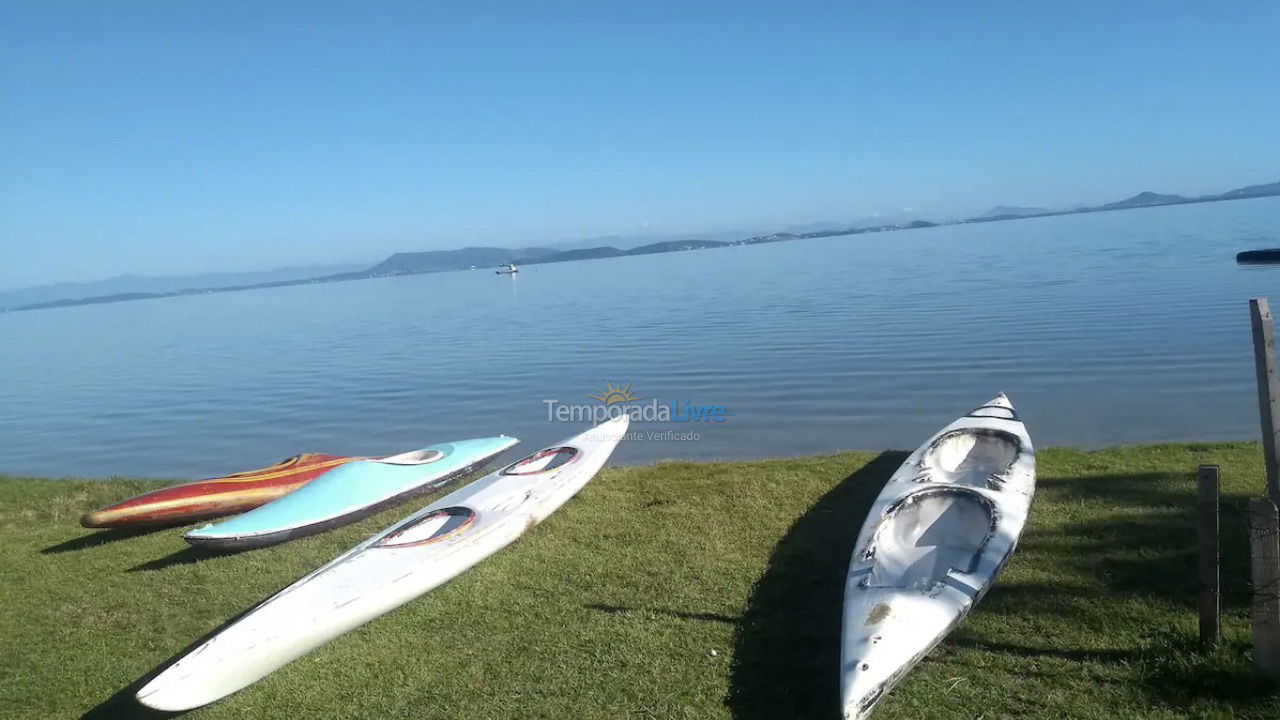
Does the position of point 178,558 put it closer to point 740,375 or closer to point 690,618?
point 690,618

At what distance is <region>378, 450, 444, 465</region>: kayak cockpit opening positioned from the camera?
9.40m

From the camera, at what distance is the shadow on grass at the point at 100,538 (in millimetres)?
7971

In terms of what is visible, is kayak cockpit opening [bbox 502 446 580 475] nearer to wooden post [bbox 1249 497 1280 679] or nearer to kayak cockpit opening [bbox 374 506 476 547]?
kayak cockpit opening [bbox 374 506 476 547]

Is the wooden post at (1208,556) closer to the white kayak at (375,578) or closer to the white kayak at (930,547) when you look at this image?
the white kayak at (930,547)

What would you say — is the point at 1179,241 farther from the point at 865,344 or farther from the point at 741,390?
the point at 741,390

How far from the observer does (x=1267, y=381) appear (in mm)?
4633

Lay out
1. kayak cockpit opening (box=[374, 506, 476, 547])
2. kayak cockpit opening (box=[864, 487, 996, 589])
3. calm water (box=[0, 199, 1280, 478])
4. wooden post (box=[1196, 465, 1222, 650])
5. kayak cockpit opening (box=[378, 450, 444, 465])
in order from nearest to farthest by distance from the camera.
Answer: wooden post (box=[1196, 465, 1222, 650]), kayak cockpit opening (box=[864, 487, 996, 589]), kayak cockpit opening (box=[374, 506, 476, 547]), kayak cockpit opening (box=[378, 450, 444, 465]), calm water (box=[0, 199, 1280, 478])

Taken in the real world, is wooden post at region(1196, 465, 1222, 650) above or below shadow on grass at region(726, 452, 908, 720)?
above

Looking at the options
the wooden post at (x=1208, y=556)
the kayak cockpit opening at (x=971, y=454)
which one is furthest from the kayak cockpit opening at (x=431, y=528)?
the wooden post at (x=1208, y=556)

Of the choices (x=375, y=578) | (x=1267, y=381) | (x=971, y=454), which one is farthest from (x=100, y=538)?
(x=1267, y=381)

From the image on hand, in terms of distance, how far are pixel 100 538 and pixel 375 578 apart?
14.1ft

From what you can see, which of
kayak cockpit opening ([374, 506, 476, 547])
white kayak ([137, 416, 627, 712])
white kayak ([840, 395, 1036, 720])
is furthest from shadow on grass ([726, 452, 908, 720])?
kayak cockpit opening ([374, 506, 476, 547])

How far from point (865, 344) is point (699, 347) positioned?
13.9 ft

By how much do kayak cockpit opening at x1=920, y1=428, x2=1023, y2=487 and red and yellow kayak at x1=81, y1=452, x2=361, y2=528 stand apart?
257 inches
